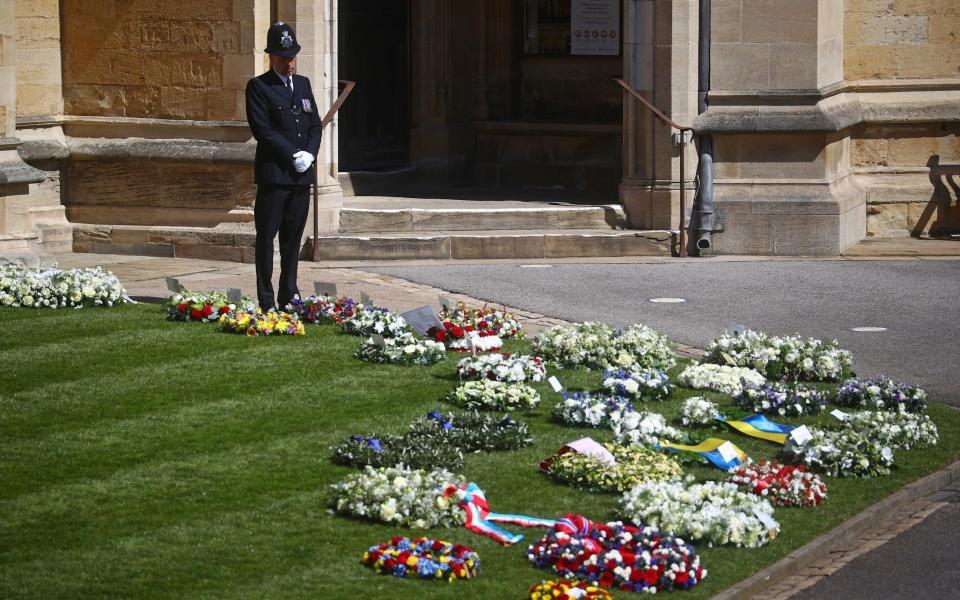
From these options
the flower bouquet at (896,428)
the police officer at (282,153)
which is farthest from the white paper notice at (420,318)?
the flower bouquet at (896,428)

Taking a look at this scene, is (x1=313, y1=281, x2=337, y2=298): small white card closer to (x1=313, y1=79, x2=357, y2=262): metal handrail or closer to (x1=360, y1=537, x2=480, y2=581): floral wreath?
(x1=313, y1=79, x2=357, y2=262): metal handrail

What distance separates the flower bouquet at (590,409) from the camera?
9.09 metres

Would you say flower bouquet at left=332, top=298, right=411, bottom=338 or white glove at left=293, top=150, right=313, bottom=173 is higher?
white glove at left=293, top=150, right=313, bottom=173

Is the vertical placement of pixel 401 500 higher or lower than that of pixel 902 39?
lower

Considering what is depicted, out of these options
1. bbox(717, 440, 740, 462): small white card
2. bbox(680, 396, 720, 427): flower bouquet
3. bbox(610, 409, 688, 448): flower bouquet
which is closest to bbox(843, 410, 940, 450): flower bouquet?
bbox(680, 396, 720, 427): flower bouquet

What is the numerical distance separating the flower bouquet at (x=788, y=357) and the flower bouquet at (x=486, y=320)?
63.6 inches

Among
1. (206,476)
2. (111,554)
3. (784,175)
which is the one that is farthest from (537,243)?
(111,554)

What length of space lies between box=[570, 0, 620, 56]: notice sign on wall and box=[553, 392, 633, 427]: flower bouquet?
1128 cm

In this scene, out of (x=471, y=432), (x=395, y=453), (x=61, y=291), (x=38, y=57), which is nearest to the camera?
(x=395, y=453)

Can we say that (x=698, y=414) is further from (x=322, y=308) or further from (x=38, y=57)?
(x=38, y=57)

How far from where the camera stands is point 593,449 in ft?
26.8

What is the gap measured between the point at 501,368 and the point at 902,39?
8.84 metres

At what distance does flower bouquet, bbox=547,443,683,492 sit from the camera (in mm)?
7898

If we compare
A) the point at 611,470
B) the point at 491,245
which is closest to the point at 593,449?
the point at 611,470
